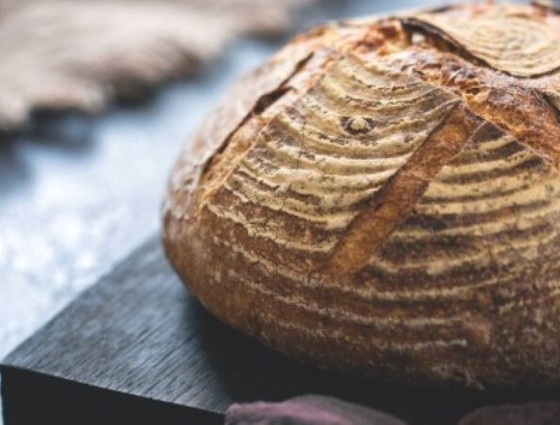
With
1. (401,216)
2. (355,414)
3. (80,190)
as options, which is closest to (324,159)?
(401,216)

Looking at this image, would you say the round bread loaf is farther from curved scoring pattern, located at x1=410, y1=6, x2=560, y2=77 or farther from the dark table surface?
the dark table surface

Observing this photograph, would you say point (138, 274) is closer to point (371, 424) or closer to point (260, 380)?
point (260, 380)

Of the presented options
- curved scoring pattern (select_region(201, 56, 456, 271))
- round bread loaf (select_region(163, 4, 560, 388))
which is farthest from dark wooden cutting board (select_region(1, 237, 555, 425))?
curved scoring pattern (select_region(201, 56, 456, 271))

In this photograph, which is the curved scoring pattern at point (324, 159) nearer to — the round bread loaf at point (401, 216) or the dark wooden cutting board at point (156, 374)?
the round bread loaf at point (401, 216)

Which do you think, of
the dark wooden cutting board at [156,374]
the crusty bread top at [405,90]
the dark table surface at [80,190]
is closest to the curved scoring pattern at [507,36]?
the crusty bread top at [405,90]

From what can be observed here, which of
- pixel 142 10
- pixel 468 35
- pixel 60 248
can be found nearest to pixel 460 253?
pixel 468 35
